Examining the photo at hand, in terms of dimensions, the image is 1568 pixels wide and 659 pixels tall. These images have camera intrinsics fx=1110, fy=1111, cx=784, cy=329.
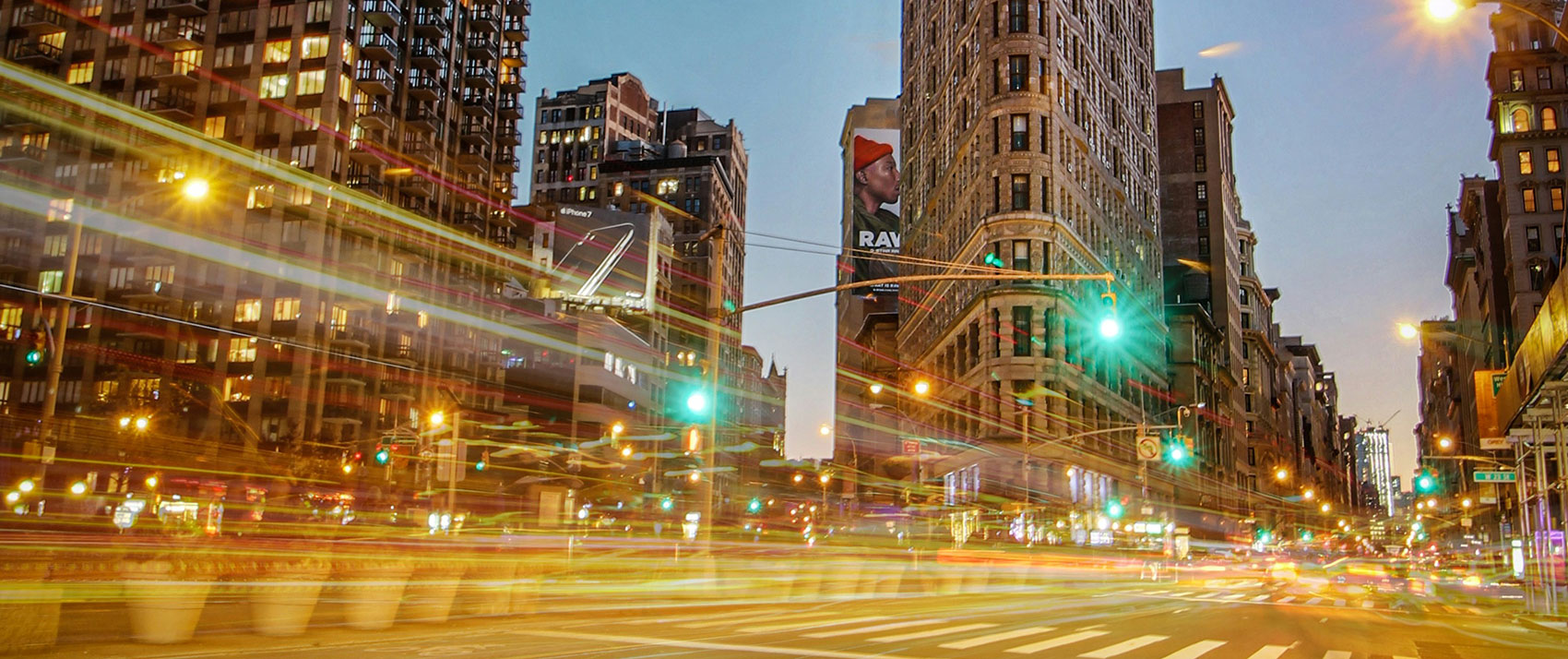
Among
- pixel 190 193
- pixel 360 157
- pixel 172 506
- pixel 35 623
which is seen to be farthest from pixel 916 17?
pixel 35 623

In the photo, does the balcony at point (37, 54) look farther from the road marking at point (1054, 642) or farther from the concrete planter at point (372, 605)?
the road marking at point (1054, 642)

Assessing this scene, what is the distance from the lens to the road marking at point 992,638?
1628cm

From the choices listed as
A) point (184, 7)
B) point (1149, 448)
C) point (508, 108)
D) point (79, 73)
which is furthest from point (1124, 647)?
point (79, 73)

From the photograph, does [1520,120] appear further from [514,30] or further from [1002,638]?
[1002,638]

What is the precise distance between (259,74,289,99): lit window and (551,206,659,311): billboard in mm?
28212

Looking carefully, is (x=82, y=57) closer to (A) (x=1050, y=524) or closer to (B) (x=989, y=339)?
(B) (x=989, y=339)

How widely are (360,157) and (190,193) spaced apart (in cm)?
5767

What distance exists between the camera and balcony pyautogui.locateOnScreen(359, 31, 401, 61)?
7481 cm

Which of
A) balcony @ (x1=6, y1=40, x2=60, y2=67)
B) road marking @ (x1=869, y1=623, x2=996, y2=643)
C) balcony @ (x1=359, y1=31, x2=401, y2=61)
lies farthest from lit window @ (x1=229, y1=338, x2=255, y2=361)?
road marking @ (x1=869, y1=623, x2=996, y2=643)

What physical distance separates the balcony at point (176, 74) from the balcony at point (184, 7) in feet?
11.3

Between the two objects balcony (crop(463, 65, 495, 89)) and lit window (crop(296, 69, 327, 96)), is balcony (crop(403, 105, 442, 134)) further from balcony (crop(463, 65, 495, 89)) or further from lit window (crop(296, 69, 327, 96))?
balcony (crop(463, 65, 495, 89))

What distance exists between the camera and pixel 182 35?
75.0 metres

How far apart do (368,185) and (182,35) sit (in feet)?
53.9

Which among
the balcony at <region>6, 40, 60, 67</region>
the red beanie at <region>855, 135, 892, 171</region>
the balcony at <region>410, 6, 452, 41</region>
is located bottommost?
the balcony at <region>6, 40, 60, 67</region>
